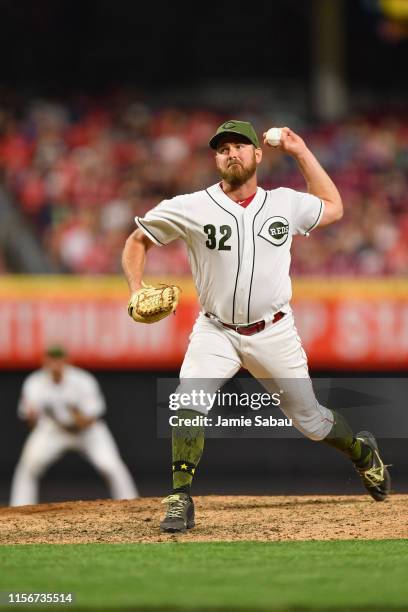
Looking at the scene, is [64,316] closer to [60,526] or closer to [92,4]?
[60,526]

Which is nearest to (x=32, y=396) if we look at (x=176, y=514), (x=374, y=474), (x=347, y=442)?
(x=374, y=474)

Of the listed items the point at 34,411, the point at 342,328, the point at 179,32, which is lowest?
the point at 34,411

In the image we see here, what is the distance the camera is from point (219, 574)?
4.62 m

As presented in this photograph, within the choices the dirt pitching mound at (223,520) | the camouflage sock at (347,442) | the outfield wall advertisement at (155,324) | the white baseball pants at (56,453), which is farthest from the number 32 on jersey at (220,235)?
the outfield wall advertisement at (155,324)

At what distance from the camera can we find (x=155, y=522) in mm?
5914

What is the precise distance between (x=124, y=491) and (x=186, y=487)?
4.59 metres

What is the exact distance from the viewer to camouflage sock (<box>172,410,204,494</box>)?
17.8 ft

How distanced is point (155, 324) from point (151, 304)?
5.50 meters

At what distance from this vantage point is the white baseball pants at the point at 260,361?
5477mm

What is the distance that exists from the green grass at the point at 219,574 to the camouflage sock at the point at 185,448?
364 mm

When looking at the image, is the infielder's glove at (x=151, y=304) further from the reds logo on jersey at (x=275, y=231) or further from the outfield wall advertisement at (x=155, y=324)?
the outfield wall advertisement at (x=155, y=324)

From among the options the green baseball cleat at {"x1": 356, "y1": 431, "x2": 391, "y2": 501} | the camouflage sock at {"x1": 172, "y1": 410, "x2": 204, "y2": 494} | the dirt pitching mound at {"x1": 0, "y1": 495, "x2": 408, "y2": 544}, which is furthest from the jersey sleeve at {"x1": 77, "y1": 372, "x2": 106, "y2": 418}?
the camouflage sock at {"x1": 172, "y1": 410, "x2": 204, "y2": 494}

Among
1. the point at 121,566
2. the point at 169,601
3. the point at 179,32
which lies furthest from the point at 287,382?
the point at 179,32

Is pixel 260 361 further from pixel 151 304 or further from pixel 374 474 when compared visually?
pixel 374 474
